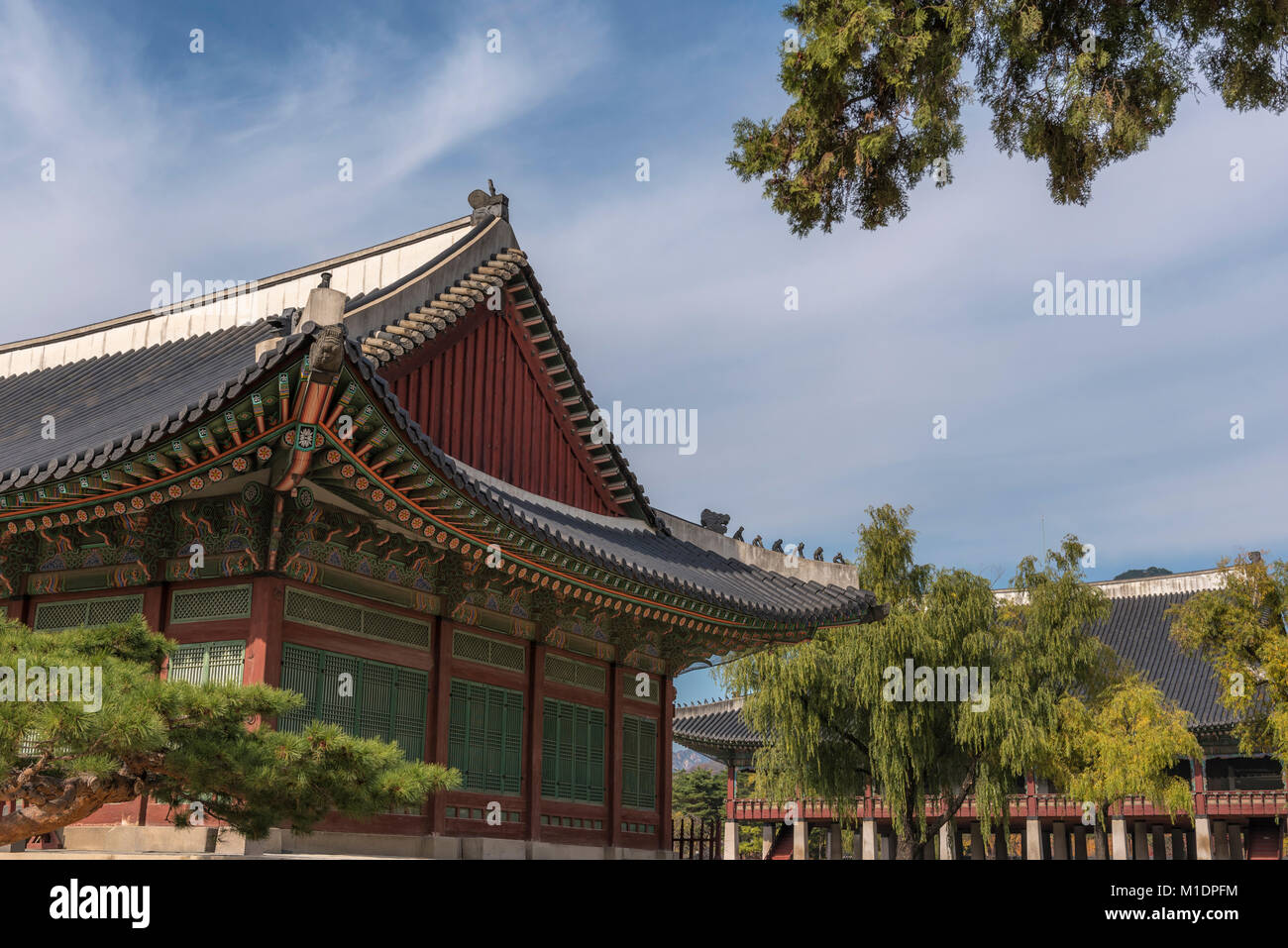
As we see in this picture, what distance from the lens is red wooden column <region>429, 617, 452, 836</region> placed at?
543 inches

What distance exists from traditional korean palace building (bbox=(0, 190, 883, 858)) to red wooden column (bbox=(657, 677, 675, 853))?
57mm

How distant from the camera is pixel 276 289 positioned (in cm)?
1931

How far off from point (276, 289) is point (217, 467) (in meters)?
9.00

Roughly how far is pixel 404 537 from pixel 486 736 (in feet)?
9.55

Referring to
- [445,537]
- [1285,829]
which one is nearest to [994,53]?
[445,537]

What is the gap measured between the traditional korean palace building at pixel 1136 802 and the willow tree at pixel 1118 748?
5.75m

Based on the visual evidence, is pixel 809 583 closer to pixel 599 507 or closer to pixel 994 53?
pixel 599 507

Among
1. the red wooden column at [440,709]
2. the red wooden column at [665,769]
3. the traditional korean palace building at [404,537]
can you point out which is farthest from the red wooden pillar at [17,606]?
the red wooden column at [665,769]

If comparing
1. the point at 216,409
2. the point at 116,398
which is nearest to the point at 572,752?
the point at 116,398

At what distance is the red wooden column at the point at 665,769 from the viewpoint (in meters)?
18.2

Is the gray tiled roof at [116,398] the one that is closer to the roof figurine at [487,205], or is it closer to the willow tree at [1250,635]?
the roof figurine at [487,205]

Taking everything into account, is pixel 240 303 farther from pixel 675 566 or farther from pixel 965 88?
pixel 965 88

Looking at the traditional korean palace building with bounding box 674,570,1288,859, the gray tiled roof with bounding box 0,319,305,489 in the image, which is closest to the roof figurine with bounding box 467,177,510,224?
the gray tiled roof with bounding box 0,319,305,489

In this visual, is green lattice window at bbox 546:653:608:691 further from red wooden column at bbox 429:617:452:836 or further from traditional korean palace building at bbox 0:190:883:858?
red wooden column at bbox 429:617:452:836
